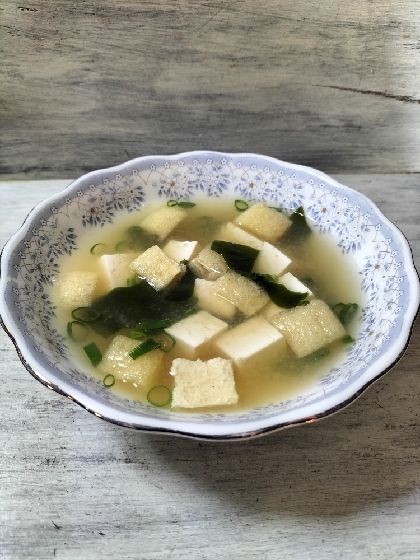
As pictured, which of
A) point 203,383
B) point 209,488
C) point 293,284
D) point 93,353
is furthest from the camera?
point 293,284

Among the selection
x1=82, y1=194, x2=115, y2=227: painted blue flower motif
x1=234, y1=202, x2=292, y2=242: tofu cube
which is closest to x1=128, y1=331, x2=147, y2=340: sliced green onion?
x1=82, y1=194, x2=115, y2=227: painted blue flower motif

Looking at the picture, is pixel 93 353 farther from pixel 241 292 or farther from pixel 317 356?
pixel 317 356

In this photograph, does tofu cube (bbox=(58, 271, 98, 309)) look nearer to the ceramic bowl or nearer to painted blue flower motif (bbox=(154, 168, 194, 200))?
the ceramic bowl

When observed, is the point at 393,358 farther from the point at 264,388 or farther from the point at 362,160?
the point at 362,160

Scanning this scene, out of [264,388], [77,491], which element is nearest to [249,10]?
[264,388]

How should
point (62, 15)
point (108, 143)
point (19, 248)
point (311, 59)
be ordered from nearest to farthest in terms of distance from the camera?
point (19, 248)
point (62, 15)
point (311, 59)
point (108, 143)

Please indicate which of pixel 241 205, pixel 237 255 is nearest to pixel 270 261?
pixel 237 255

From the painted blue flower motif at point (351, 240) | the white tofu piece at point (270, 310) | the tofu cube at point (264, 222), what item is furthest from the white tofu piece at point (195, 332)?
the painted blue flower motif at point (351, 240)
